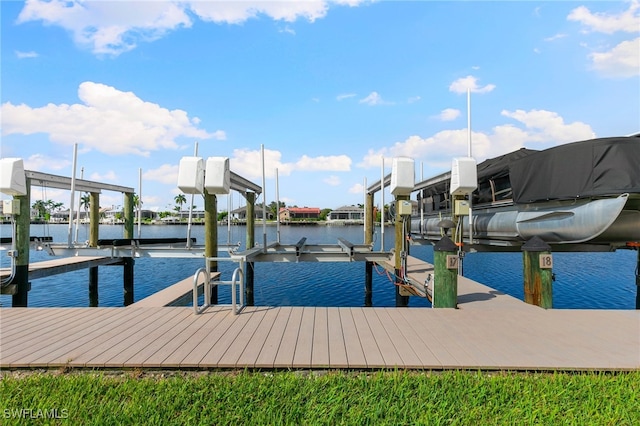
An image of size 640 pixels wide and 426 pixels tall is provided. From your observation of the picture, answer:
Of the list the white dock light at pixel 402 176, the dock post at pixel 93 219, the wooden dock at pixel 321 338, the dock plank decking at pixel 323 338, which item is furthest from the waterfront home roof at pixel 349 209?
the wooden dock at pixel 321 338

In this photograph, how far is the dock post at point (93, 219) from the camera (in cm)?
1210

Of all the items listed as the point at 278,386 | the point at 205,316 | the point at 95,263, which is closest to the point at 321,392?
the point at 278,386

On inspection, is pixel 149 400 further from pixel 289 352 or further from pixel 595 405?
pixel 595 405

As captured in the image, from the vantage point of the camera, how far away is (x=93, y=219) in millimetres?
12375

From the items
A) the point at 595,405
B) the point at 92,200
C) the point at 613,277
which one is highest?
the point at 92,200

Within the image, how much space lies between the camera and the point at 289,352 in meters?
3.83

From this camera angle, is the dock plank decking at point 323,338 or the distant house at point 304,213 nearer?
the dock plank decking at point 323,338

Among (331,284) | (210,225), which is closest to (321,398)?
(210,225)

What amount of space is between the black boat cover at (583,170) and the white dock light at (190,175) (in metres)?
7.95

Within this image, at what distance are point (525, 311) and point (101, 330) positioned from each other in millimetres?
6390

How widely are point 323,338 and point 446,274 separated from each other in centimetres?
261

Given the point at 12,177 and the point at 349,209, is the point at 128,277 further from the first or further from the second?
the point at 349,209

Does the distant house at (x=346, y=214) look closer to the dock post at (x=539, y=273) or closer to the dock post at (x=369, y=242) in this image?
the dock post at (x=369, y=242)

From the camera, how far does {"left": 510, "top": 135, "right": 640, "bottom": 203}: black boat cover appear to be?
683 centimetres
